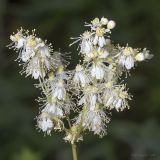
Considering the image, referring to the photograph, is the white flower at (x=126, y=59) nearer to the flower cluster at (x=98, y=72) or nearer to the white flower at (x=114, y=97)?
the flower cluster at (x=98, y=72)

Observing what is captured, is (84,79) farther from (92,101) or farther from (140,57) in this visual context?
(140,57)

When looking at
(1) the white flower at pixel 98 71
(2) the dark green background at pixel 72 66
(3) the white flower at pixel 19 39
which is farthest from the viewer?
(2) the dark green background at pixel 72 66

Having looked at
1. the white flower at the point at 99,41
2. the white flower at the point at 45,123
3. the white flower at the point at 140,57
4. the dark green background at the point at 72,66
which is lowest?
the white flower at the point at 45,123

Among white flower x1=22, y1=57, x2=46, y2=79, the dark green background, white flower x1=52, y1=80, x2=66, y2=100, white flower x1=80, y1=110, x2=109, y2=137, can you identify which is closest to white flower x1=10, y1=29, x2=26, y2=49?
white flower x1=22, y1=57, x2=46, y2=79

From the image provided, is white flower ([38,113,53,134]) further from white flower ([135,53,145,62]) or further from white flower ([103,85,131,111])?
white flower ([135,53,145,62])

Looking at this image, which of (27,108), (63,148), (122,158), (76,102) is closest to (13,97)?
(27,108)

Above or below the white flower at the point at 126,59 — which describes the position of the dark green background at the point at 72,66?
above

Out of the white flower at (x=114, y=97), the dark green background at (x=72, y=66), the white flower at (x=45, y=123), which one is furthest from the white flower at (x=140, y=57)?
the dark green background at (x=72, y=66)

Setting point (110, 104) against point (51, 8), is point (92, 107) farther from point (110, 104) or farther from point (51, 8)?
point (51, 8)
